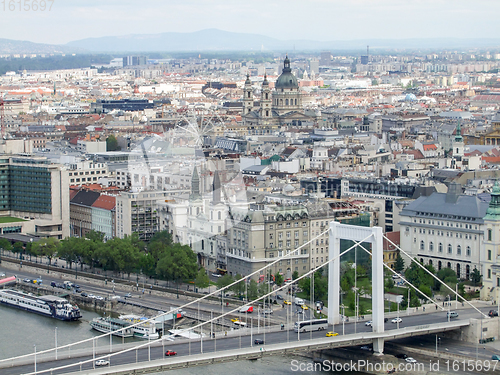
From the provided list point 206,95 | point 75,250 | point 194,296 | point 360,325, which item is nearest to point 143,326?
point 194,296

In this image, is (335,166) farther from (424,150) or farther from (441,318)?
(441,318)

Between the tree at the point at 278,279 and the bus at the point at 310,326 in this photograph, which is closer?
the bus at the point at 310,326

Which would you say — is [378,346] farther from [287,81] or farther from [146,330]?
[287,81]

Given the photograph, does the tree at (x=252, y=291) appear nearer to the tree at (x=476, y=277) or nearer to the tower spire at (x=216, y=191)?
the tower spire at (x=216, y=191)

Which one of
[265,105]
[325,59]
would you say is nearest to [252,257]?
[265,105]

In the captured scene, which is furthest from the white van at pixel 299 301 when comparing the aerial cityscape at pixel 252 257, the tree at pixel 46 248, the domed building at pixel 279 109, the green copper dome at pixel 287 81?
the green copper dome at pixel 287 81

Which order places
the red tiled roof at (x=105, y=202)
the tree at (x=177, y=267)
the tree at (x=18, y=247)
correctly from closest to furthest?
the tree at (x=177, y=267), the tree at (x=18, y=247), the red tiled roof at (x=105, y=202)
